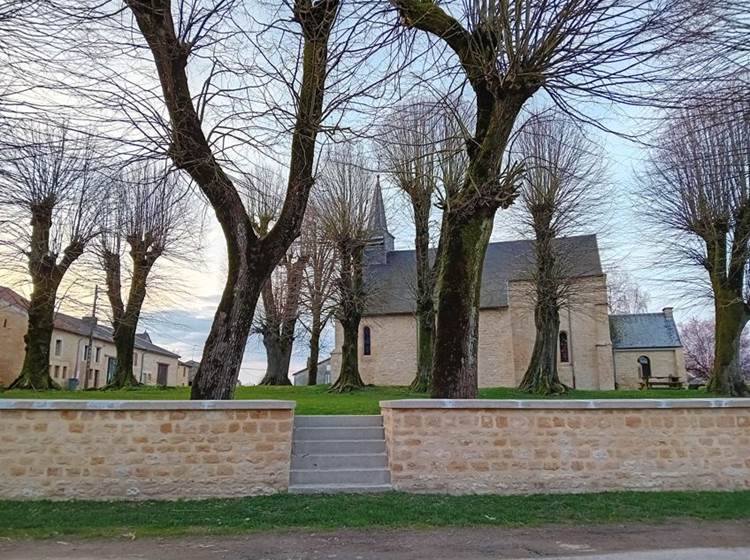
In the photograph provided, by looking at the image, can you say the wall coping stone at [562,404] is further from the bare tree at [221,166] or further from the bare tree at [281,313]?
the bare tree at [281,313]

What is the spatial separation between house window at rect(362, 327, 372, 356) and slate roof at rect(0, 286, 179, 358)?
14.0 metres

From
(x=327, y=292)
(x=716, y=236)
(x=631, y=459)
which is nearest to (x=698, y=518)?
(x=631, y=459)

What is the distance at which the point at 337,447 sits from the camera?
Result: 7.77m

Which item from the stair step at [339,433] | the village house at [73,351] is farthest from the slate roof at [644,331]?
the stair step at [339,433]

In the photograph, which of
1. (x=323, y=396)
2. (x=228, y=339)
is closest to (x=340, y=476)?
(x=228, y=339)

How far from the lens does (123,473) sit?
6.75 meters

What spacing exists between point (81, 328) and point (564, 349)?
3153cm

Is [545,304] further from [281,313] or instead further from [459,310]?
[281,313]

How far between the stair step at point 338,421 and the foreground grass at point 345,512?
1.54 meters

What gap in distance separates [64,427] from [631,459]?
23.3ft

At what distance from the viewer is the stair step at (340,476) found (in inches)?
283

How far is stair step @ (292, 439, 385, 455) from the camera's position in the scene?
770 cm

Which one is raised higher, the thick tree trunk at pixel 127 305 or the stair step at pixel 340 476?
the thick tree trunk at pixel 127 305

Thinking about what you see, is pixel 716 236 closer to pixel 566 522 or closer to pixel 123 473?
pixel 566 522
